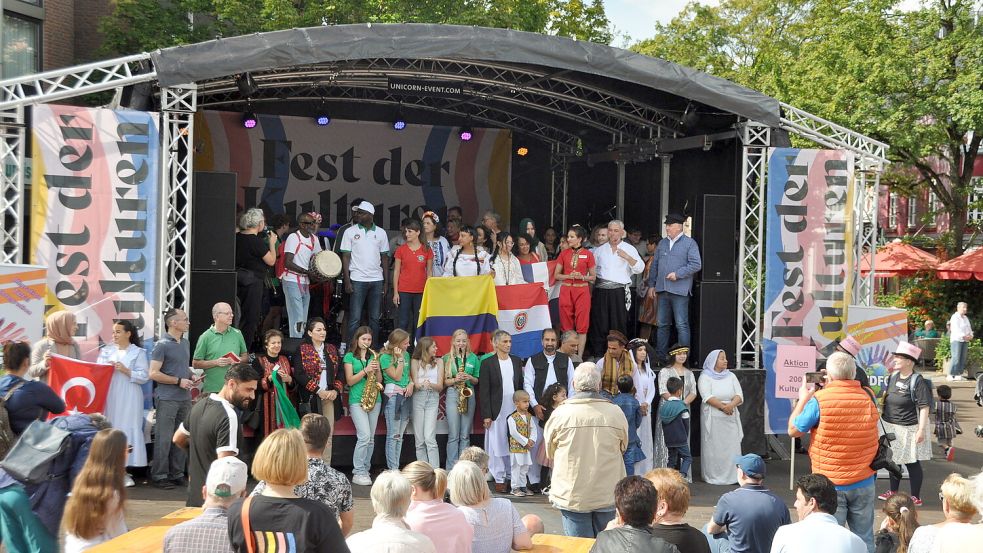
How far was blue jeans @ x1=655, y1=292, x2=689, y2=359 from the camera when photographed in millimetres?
13164

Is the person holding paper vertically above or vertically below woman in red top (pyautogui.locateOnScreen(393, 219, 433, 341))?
below

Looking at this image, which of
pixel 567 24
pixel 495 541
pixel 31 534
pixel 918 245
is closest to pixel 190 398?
pixel 31 534

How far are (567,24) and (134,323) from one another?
2203cm

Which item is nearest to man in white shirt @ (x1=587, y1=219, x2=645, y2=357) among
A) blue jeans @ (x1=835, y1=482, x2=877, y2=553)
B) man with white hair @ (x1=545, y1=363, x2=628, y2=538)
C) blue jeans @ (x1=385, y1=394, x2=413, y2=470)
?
blue jeans @ (x1=385, y1=394, x2=413, y2=470)

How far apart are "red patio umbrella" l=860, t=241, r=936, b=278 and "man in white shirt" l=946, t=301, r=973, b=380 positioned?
3.89 meters

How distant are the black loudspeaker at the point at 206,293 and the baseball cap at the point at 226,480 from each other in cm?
678

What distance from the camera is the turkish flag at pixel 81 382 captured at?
32.0ft

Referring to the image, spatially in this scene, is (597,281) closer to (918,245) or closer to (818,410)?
(818,410)

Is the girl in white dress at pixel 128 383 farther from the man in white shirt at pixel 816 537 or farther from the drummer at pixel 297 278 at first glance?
the man in white shirt at pixel 816 537

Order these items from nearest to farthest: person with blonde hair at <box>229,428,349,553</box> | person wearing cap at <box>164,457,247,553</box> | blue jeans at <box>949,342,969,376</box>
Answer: person with blonde hair at <box>229,428,349,553</box> < person wearing cap at <box>164,457,247,553</box> < blue jeans at <box>949,342,969,376</box>

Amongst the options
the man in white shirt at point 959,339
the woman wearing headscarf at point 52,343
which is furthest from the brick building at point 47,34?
the man in white shirt at point 959,339

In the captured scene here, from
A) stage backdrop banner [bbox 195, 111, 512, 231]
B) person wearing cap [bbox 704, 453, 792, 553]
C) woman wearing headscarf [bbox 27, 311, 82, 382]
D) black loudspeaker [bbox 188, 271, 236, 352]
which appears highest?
stage backdrop banner [bbox 195, 111, 512, 231]

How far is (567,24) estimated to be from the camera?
100 feet

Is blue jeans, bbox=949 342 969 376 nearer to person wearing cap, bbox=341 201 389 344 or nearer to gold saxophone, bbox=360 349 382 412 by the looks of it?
person wearing cap, bbox=341 201 389 344
